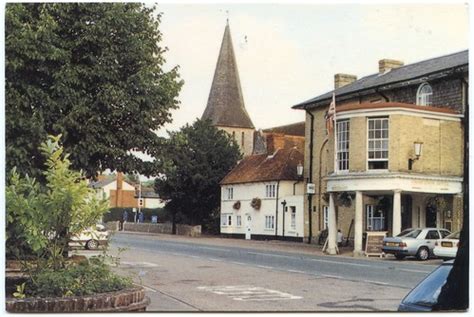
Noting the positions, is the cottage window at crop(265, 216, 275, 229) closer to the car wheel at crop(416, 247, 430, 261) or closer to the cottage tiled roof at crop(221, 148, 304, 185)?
the cottage tiled roof at crop(221, 148, 304, 185)

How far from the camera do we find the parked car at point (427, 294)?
24.5ft

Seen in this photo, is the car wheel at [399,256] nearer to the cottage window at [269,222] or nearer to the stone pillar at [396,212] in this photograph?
the stone pillar at [396,212]

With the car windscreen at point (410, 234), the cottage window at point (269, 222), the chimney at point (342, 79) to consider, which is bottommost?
the car windscreen at point (410, 234)

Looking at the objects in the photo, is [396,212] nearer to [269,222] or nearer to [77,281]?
[269,222]

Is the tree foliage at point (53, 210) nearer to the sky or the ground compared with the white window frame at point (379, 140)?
nearer to the ground

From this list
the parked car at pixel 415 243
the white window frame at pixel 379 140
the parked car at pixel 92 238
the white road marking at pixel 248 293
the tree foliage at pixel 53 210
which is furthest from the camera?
the white window frame at pixel 379 140

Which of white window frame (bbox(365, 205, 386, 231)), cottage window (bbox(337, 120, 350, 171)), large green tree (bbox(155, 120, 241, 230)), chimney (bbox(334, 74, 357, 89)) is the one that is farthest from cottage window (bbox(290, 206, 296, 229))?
cottage window (bbox(337, 120, 350, 171))

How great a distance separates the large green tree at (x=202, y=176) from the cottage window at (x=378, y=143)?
15.8 metres

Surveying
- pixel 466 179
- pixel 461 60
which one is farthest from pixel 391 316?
pixel 461 60

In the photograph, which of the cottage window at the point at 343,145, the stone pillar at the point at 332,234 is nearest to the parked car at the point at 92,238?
the cottage window at the point at 343,145

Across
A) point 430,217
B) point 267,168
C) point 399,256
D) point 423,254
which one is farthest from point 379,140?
point 267,168

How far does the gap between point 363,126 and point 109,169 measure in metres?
13.3

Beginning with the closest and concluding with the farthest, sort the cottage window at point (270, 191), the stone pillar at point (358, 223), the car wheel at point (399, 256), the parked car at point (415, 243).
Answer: the parked car at point (415, 243)
the car wheel at point (399, 256)
the stone pillar at point (358, 223)
the cottage window at point (270, 191)

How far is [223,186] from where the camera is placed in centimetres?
4612
